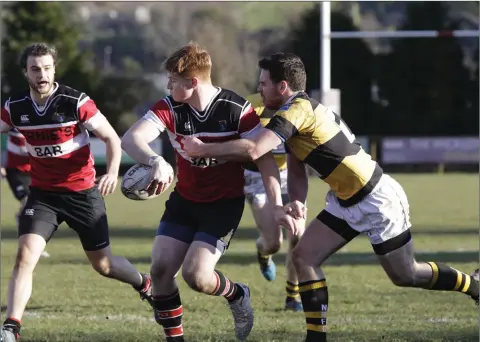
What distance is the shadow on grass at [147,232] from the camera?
15.4m

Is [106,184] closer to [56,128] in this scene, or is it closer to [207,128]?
[56,128]

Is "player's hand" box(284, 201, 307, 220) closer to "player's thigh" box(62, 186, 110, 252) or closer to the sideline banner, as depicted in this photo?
"player's thigh" box(62, 186, 110, 252)

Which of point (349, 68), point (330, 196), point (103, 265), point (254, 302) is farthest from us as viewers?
point (349, 68)

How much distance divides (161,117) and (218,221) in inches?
29.1

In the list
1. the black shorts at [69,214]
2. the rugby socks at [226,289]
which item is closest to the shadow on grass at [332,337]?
the rugby socks at [226,289]

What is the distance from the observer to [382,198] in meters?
6.80

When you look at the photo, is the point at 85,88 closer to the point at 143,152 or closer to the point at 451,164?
the point at 451,164

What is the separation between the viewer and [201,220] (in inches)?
265

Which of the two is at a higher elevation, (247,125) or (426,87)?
(247,125)

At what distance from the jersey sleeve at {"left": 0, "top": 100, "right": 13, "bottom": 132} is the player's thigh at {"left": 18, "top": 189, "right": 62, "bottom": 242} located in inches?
18.6

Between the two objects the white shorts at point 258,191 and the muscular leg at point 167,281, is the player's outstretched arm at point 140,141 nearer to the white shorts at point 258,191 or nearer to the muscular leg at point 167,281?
the muscular leg at point 167,281

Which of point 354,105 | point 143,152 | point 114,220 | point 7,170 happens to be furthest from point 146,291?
point 354,105

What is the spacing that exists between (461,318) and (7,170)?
678cm

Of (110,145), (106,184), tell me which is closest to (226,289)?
(106,184)
